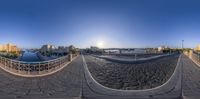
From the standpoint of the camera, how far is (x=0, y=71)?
2084 cm

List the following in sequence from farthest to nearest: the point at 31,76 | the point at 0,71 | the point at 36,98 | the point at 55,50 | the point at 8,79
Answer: the point at 55,50, the point at 0,71, the point at 31,76, the point at 8,79, the point at 36,98

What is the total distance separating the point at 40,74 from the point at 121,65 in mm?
31885

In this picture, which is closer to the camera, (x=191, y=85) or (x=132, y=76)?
(x=191, y=85)

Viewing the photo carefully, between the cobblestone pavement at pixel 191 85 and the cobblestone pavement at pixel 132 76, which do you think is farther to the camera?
the cobblestone pavement at pixel 132 76

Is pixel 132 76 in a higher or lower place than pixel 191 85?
lower

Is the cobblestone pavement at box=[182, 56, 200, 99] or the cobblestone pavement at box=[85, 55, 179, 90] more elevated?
the cobblestone pavement at box=[182, 56, 200, 99]

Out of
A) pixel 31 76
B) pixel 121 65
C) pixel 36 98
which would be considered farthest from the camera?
pixel 121 65

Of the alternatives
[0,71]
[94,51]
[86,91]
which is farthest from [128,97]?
[94,51]

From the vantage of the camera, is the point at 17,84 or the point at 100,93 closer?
the point at 100,93

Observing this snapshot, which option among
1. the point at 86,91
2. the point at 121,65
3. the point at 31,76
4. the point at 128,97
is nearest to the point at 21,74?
the point at 31,76

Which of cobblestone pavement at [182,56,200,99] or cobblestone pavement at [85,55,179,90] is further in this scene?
cobblestone pavement at [85,55,179,90]

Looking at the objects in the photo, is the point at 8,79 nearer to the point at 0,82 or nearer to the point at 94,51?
the point at 0,82

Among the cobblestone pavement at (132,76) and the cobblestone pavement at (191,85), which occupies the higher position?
the cobblestone pavement at (191,85)

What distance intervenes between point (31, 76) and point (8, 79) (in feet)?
6.07
